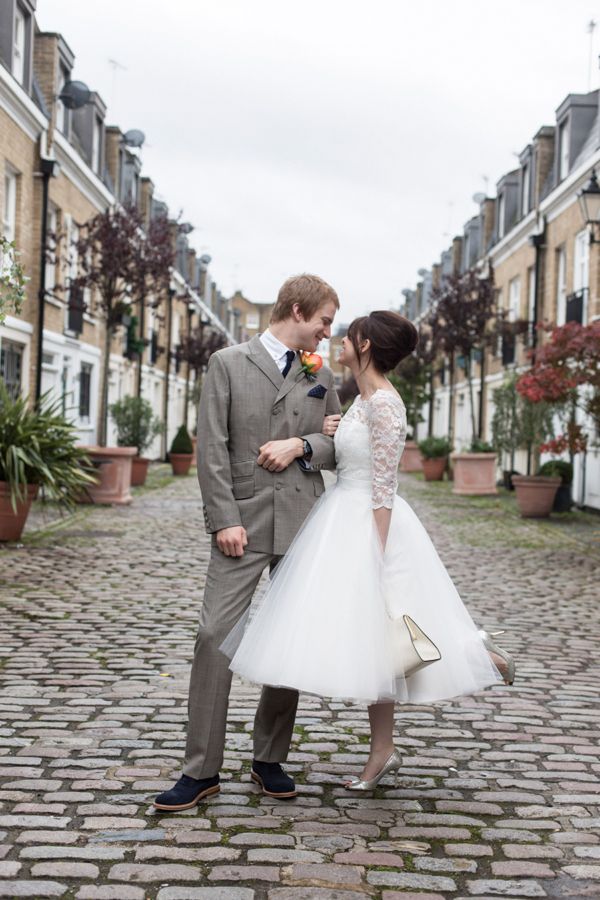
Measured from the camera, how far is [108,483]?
57.6 feet

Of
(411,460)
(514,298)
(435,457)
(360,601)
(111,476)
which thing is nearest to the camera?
(360,601)

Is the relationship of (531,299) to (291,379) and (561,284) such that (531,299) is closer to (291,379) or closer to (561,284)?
(561,284)

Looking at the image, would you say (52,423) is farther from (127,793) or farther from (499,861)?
(499,861)

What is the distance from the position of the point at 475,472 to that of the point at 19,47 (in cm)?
1217

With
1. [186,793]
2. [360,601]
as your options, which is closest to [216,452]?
[360,601]

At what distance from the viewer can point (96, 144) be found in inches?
1017

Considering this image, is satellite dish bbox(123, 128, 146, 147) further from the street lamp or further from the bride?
the bride

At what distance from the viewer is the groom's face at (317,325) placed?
3.97 metres

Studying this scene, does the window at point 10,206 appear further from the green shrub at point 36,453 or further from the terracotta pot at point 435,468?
the terracotta pot at point 435,468

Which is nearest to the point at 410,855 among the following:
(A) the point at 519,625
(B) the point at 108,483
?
(A) the point at 519,625

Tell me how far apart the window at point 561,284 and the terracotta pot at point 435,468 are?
5.63 metres

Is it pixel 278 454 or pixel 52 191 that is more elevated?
pixel 52 191

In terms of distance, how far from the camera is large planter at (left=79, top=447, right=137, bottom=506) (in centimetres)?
1742

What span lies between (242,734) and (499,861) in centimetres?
170
